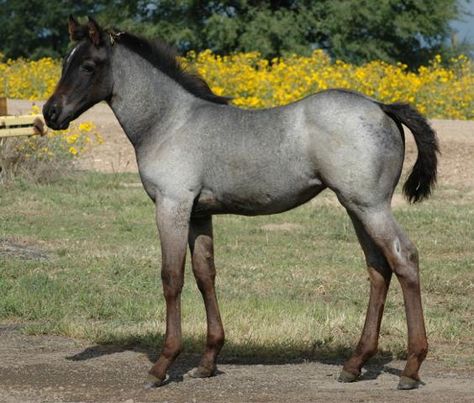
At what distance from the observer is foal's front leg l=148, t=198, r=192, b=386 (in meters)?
6.62

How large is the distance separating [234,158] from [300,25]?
24212 mm

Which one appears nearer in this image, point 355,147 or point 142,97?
point 355,147

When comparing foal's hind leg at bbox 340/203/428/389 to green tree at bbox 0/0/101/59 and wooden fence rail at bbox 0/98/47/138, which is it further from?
green tree at bbox 0/0/101/59

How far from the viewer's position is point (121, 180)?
646 inches

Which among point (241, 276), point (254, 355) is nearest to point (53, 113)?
point (254, 355)

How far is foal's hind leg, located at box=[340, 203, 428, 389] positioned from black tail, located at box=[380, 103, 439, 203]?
1.40ft

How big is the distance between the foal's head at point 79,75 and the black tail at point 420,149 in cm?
172

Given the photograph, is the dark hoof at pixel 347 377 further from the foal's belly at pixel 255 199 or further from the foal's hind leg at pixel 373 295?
the foal's belly at pixel 255 199

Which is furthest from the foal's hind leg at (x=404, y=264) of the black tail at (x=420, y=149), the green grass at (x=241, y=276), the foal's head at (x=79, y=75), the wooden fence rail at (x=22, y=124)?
the wooden fence rail at (x=22, y=124)

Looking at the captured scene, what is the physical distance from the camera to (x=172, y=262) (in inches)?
263

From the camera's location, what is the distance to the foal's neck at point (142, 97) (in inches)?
274

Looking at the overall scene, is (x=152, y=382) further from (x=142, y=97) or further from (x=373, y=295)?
(x=142, y=97)

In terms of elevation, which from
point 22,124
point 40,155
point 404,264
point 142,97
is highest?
point 142,97

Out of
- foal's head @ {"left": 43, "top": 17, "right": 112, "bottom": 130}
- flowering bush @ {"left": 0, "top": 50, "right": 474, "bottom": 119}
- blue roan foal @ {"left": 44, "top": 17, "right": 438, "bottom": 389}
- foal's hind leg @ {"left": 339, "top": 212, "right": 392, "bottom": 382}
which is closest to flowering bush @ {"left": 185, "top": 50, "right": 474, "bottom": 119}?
flowering bush @ {"left": 0, "top": 50, "right": 474, "bottom": 119}
